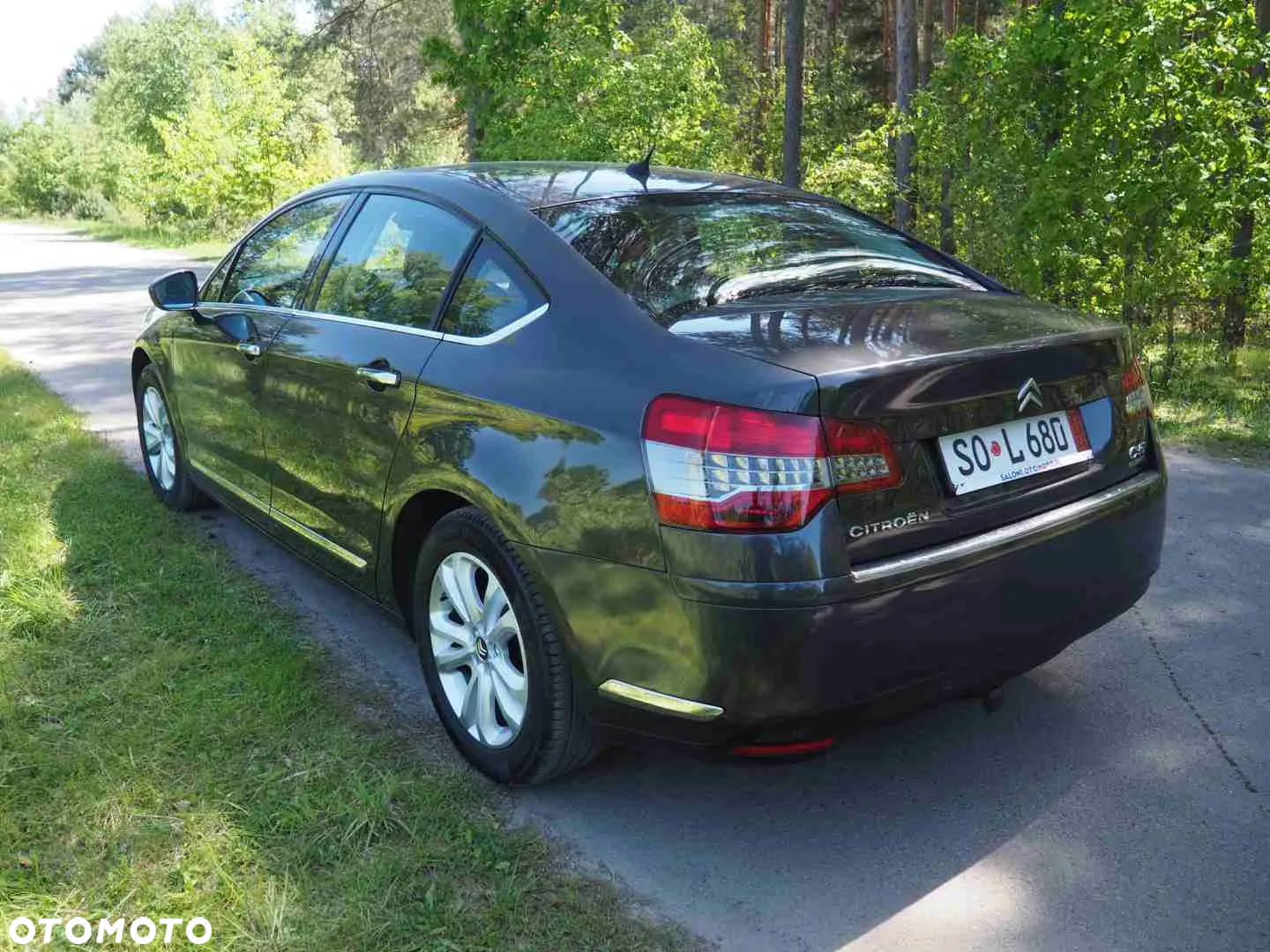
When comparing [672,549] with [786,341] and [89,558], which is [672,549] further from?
[89,558]

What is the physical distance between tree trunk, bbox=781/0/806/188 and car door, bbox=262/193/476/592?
511 inches

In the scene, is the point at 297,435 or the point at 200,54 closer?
the point at 297,435

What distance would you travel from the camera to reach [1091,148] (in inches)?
311

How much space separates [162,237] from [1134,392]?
96.0 ft

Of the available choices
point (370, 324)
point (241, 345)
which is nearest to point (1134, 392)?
point (370, 324)

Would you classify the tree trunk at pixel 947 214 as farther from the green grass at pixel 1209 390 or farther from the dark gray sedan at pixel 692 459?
the dark gray sedan at pixel 692 459

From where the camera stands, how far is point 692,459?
2.47 metres

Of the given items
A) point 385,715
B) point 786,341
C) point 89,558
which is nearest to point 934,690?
point 786,341

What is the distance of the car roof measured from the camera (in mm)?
3447

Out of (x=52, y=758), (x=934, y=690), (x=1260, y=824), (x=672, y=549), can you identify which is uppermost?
(x=672, y=549)

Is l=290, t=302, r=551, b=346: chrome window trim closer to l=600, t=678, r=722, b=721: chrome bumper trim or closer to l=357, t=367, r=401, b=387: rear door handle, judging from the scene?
l=357, t=367, r=401, b=387: rear door handle

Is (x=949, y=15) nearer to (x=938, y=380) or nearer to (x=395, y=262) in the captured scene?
(x=395, y=262)

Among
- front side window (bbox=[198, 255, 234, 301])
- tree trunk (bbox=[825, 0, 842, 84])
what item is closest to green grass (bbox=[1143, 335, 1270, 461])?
front side window (bbox=[198, 255, 234, 301])

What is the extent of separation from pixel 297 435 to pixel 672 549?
1904mm
